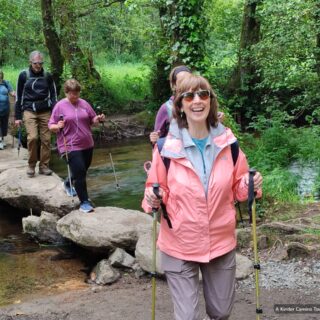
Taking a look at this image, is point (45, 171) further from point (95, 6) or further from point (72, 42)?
point (95, 6)

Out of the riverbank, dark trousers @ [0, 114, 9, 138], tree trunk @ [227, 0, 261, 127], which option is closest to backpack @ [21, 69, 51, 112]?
the riverbank

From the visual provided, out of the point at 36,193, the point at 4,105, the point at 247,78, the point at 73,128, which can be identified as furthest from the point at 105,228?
the point at 247,78

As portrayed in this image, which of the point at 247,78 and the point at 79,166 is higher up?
the point at 247,78

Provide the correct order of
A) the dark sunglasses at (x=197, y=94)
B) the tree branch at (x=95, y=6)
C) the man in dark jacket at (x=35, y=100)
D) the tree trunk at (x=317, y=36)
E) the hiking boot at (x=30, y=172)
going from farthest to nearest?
the tree branch at (x=95, y=6) → the tree trunk at (x=317, y=36) → the hiking boot at (x=30, y=172) → the man in dark jacket at (x=35, y=100) → the dark sunglasses at (x=197, y=94)

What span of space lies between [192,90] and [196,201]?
28.9 inches

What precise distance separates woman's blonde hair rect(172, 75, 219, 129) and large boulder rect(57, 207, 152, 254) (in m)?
3.47

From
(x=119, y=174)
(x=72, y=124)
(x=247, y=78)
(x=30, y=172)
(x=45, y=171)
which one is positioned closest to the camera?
(x=72, y=124)

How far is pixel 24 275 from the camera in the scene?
6.38m

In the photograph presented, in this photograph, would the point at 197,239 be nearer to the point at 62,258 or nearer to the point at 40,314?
the point at 40,314

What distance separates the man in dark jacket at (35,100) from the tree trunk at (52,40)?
32.8ft

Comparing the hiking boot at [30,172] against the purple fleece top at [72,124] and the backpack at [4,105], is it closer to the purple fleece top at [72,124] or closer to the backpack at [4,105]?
the purple fleece top at [72,124]

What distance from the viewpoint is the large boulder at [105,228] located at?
6.70 meters

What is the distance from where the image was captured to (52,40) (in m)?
18.5

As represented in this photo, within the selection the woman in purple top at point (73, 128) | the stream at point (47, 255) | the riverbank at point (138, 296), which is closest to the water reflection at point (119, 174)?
the stream at point (47, 255)
